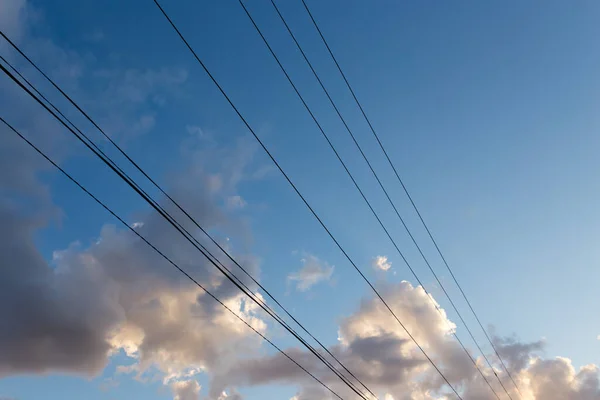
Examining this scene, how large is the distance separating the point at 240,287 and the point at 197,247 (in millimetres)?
2058

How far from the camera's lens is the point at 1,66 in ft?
31.0

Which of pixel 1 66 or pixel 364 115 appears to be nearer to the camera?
pixel 1 66

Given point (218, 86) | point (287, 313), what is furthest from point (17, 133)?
point (287, 313)

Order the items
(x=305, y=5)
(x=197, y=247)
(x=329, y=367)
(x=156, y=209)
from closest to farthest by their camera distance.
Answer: (x=156, y=209), (x=197, y=247), (x=305, y=5), (x=329, y=367)

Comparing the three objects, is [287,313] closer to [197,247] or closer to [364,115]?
[197,247]

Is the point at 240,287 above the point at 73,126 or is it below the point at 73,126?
below

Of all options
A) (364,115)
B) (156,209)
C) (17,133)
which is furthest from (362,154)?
(17,133)

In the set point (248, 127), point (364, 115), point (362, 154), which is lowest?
point (248, 127)

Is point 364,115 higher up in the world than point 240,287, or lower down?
higher up

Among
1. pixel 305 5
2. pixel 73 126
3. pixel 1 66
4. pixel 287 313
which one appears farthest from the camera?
pixel 287 313

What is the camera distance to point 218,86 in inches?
528

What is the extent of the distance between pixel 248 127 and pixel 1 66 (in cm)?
658

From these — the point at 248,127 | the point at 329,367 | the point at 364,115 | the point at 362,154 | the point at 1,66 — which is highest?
the point at 364,115

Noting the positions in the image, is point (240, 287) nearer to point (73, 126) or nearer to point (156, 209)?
point (156, 209)
